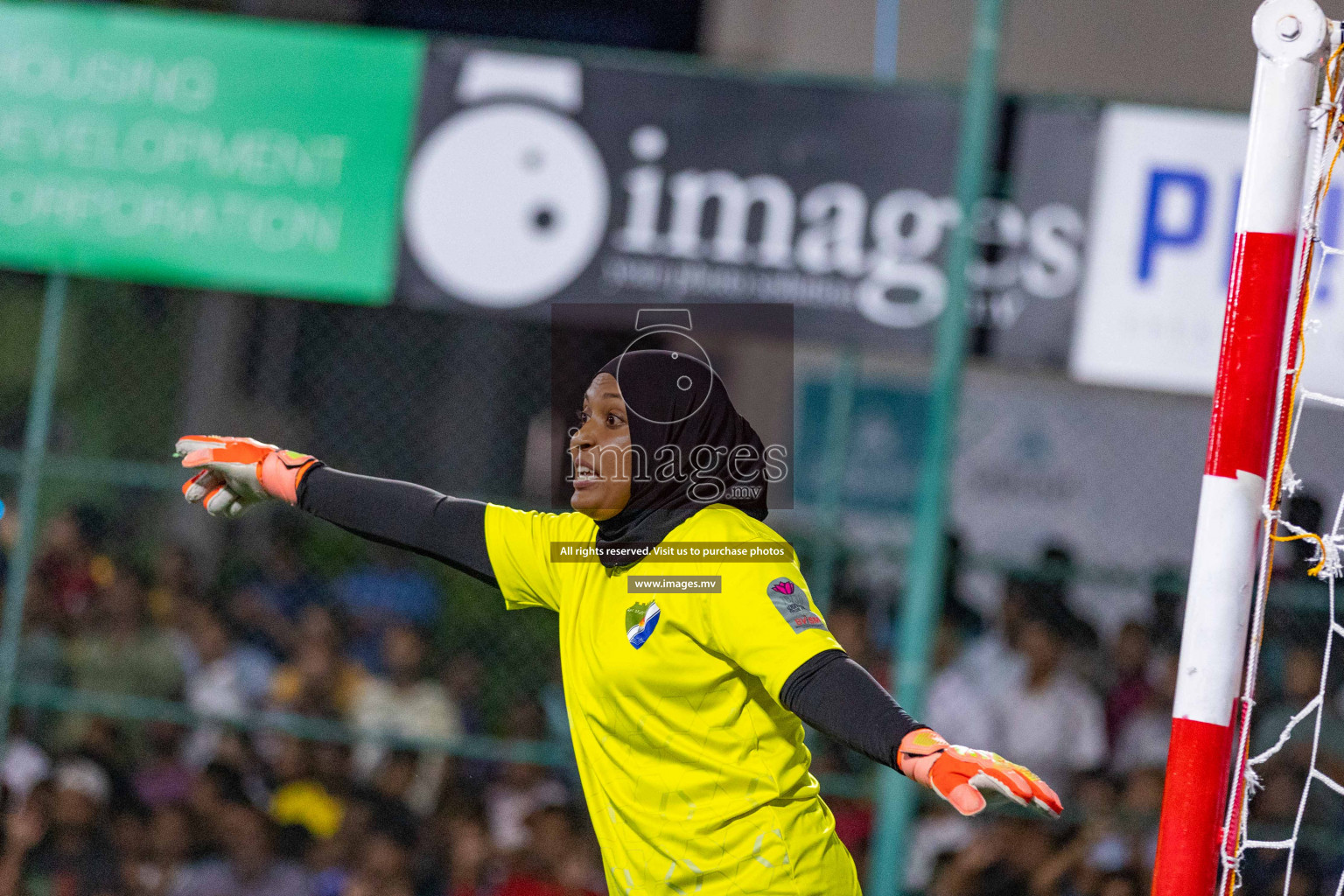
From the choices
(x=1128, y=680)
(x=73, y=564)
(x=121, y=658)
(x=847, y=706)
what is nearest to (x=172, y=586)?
(x=73, y=564)

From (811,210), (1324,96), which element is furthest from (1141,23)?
(1324,96)

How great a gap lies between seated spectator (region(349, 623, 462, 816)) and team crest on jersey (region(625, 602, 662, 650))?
4101 millimetres

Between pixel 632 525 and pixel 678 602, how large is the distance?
0.21 metres

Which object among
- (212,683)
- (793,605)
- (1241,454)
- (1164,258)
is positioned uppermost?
(1164,258)

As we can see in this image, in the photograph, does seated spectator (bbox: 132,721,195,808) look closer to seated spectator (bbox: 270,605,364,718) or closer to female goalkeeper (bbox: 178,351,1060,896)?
seated spectator (bbox: 270,605,364,718)

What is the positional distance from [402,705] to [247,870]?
38.8 inches

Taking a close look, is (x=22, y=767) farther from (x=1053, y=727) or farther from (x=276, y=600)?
(x=1053, y=727)

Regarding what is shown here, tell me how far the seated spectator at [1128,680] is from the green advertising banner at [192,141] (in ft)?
12.5

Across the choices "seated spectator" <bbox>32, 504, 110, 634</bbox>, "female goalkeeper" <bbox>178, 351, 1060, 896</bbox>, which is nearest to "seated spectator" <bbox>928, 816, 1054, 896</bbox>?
"female goalkeeper" <bbox>178, 351, 1060, 896</bbox>

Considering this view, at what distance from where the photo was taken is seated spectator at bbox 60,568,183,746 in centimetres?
670

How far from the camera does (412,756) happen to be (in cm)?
636

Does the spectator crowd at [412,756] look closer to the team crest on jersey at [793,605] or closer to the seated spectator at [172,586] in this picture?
the seated spectator at [172,586]

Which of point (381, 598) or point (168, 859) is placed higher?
point (381, 598)

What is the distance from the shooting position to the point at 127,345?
34.0 ft
